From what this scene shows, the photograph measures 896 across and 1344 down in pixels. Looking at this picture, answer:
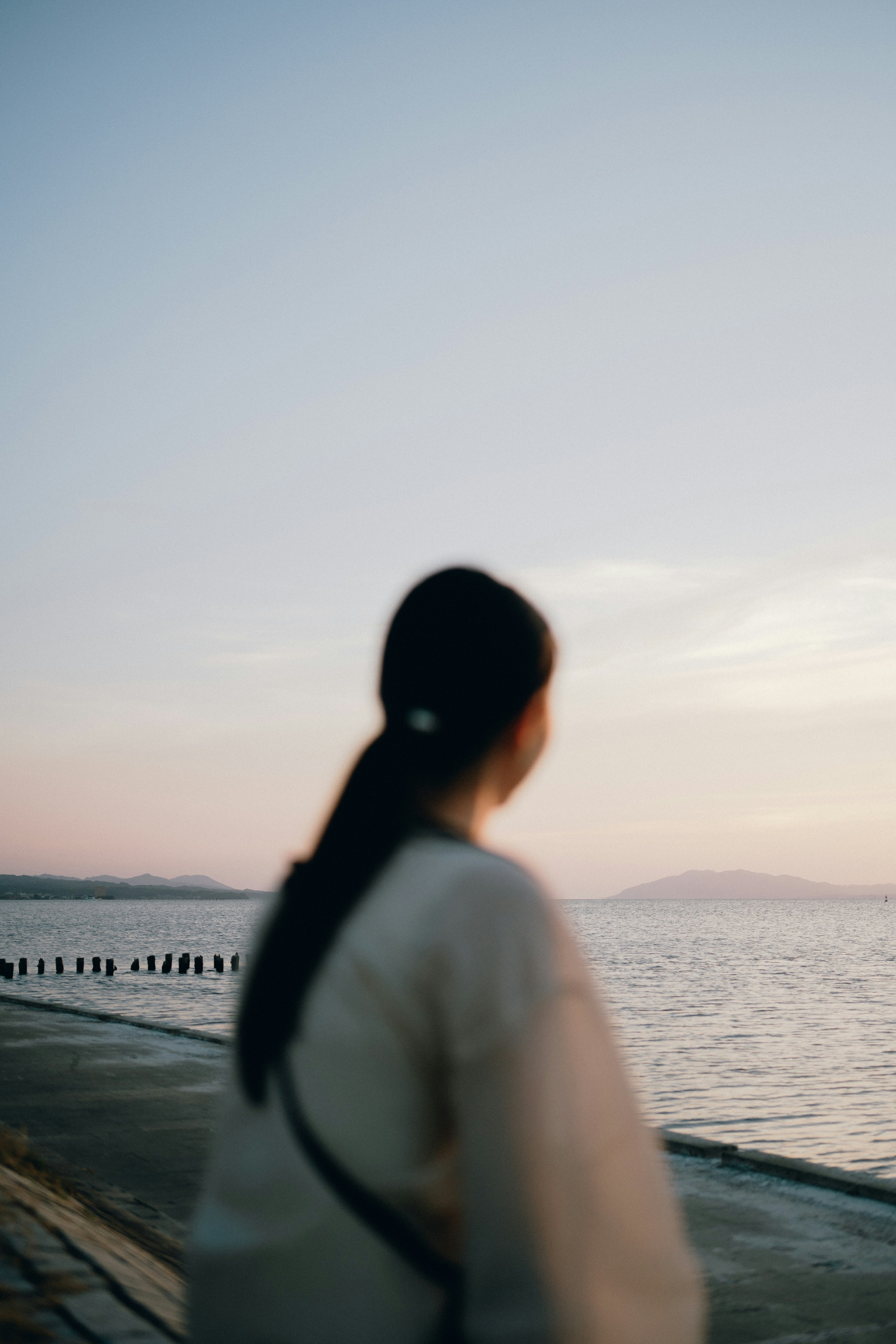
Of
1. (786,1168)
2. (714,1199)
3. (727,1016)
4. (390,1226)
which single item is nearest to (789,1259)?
(714,1199)

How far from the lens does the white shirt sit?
117 cm

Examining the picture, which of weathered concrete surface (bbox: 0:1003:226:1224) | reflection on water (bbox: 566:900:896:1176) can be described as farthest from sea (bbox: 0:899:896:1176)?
weathered concrete surface (bbox: 0:1003:226:1224)

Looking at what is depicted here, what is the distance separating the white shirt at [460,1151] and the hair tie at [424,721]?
0.62ft

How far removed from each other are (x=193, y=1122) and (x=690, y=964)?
57231mm

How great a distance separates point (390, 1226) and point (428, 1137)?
103 millimetres

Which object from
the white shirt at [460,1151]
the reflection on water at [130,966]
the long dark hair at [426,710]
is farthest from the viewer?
the reflection on water at [130,966]

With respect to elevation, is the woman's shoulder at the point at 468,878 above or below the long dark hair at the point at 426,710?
below

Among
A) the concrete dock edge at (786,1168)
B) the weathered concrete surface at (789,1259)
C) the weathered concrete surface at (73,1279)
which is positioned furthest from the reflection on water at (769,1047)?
the weathered concrete surface at (73,1279)

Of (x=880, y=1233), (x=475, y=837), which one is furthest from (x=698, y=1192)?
(x=475, y=837)

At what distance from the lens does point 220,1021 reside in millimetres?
29688

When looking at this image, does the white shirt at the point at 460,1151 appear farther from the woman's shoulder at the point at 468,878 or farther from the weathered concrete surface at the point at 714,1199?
the weathered concrete surface at the point at 714,1199

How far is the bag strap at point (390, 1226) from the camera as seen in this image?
4.06 feet

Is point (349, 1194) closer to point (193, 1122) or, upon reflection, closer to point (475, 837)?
point (475, 837)

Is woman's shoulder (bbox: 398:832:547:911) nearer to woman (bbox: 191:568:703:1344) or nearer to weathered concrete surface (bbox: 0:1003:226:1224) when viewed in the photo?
woman (bbox: 191:568:703:1344)
